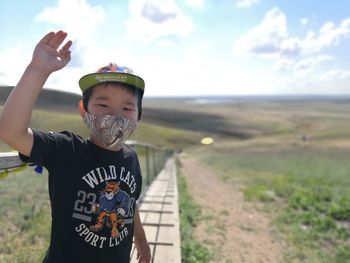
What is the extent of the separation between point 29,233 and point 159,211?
6.79ft

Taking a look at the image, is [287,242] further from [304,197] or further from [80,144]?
[80,144]

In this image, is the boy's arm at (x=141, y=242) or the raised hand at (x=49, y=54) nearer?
the raised hand at (x=49, y=54)

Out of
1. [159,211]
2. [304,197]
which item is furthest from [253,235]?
[304,197]

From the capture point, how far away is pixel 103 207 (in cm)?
218

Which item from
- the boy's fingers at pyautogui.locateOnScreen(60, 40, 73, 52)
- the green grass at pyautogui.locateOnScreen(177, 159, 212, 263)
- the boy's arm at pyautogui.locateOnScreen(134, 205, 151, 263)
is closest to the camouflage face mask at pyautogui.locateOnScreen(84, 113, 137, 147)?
the boy's fingers at pyautogui.locateOnScreen(60, 40, 73, 52)

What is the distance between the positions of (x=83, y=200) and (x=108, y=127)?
43cm

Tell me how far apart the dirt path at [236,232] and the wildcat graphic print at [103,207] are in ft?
11.7

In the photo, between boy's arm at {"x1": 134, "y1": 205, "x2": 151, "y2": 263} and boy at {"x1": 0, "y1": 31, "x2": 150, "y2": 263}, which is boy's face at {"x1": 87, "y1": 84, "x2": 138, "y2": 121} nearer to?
boy at {"x1": 0, "y1": 31, "x2": 150, "y2": 263}

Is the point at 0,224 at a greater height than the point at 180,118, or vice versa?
the point at 0,224

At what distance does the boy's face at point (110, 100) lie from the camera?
2.20 meters

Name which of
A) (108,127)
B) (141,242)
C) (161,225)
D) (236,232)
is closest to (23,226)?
(161,225)

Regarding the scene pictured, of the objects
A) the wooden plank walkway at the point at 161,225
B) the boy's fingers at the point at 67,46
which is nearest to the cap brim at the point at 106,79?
the boy's fingers at the point at 67,46

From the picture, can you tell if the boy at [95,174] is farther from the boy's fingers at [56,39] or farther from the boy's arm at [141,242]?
the boy's arm at [141,242]

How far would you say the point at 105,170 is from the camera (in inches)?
86.7
